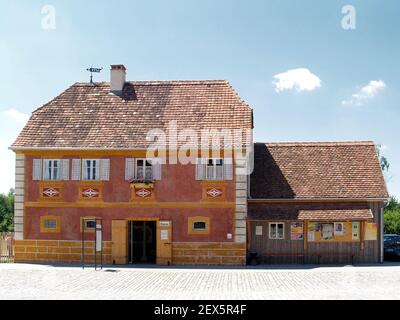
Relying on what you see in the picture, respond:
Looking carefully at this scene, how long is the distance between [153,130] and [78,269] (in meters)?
7.55

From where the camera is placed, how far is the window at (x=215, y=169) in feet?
94.7

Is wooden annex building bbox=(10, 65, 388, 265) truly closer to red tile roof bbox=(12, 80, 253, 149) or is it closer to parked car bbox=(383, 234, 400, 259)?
red tile roof bbox=(12, 80, 253, 149)

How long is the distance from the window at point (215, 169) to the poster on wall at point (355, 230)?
661 centimetres

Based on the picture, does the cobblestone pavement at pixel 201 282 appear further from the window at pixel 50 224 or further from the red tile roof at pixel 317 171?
the red tile roof at pixel 317 171

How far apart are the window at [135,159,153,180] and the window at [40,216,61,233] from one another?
14.1ft

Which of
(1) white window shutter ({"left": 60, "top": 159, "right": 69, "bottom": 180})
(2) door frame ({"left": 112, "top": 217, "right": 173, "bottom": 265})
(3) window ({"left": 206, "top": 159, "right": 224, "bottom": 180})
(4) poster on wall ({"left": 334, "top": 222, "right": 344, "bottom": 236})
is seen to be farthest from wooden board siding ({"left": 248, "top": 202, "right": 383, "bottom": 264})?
(1) white window shutter ({"left": 60, "top": 159, "right": 69, "bottom": 180})

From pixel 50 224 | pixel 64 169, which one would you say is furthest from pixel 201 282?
pixel 64 169

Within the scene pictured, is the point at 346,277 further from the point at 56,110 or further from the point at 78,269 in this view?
the point at 56,110

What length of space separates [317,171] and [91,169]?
11.1 metres

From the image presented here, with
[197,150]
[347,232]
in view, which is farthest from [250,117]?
[347,232]

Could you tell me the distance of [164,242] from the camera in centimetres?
2877

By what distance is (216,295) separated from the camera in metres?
18.8

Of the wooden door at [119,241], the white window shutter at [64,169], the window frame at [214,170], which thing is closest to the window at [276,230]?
the window frame at [214,170]

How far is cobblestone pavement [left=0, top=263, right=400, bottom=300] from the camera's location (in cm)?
1886
